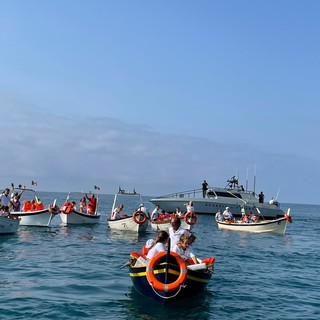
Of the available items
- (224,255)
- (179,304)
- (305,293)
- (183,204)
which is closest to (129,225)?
(224,255)

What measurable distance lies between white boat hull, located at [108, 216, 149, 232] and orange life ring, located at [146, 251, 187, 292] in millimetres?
20502

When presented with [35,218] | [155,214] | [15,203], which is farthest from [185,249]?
[155,214]

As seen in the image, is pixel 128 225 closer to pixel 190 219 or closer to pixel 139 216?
pixel 139 216

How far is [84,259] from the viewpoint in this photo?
19516 millimetres

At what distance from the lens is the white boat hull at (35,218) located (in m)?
31.8

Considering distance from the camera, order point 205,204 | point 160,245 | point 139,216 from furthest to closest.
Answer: point 205,204
point 139,216
point 160,245

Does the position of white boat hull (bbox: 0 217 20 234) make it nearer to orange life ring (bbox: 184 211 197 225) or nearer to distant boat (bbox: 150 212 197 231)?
distant boat (bbox: 150 212 197 231)

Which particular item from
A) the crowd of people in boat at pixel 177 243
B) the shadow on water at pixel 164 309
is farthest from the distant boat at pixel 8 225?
the crowd of people in boat at pixel 177 243

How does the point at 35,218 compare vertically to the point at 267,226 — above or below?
below

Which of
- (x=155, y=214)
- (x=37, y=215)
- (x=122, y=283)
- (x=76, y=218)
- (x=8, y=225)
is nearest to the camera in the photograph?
(x=122, y=283)

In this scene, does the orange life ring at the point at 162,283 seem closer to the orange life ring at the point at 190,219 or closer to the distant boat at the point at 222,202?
the orange life ring at the point at 190,219

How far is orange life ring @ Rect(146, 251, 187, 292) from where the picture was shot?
11352mm

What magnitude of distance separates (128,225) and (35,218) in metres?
6.52

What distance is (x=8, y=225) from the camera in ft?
85.7
